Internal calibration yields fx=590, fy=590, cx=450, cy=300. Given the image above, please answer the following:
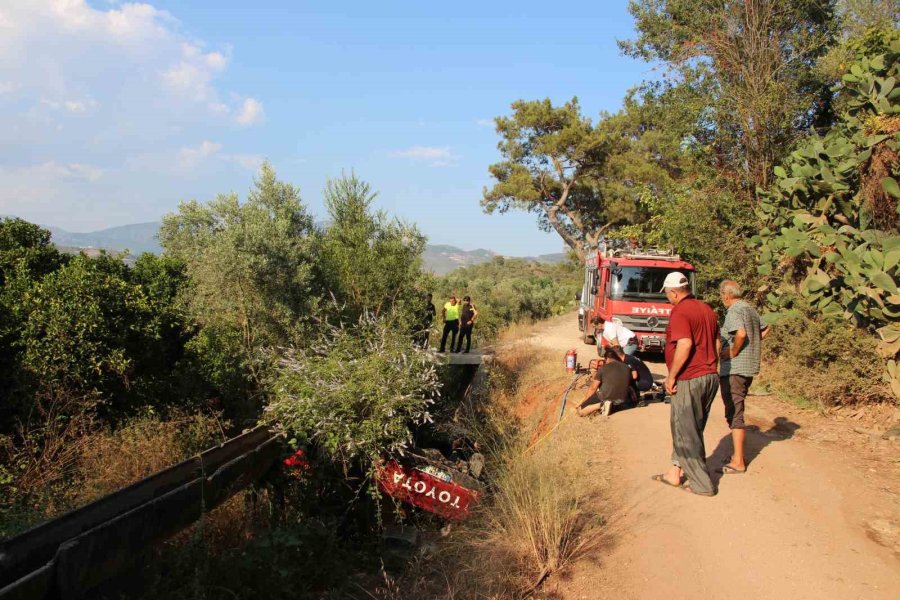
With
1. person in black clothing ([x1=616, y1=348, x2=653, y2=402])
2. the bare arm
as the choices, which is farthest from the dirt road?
person in black clothing ([x1=616, y1=348, x2=653, y2=402])

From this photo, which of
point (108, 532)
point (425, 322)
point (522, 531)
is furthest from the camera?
point (425, 322)

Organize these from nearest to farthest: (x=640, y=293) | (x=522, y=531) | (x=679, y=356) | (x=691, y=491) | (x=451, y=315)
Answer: (x=522, y=531), (x=679, y=356), (x=691, y=491), (x=640, y=293), (x=451, y=315)

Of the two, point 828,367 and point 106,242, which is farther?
point 106,242

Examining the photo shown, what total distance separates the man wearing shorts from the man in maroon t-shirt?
720 millimetres

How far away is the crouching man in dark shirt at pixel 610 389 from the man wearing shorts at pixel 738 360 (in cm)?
250

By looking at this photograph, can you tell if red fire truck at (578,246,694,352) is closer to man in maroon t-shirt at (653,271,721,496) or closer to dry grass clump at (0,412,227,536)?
man in maroon t-shirt at (653,271,721,496)

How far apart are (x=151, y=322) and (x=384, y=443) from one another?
13.7 ft

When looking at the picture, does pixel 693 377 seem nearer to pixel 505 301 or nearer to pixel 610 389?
pixel 610 389

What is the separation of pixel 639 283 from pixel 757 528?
33.6ft

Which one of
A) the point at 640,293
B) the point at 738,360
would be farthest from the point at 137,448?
the point at 640,293

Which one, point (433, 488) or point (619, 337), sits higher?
point (619, 337)

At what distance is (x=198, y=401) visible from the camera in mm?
8109

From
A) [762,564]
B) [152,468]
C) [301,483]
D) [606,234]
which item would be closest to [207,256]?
[152,468]

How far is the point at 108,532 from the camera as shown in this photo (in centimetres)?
348
